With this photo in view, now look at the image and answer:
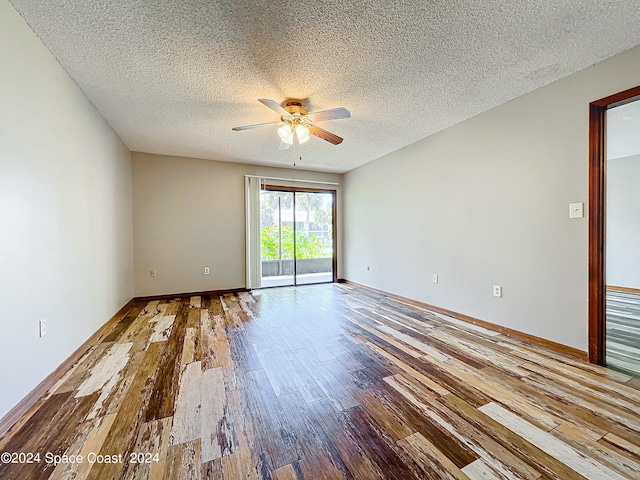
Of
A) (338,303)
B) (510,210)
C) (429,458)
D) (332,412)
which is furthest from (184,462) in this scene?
(510,210)

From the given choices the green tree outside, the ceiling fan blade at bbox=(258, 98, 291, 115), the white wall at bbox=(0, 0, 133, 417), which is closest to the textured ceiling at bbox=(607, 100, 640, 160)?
the ceiling fan blade at bbox=(258, 98, 291, 115)

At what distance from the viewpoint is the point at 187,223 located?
4.54 meters

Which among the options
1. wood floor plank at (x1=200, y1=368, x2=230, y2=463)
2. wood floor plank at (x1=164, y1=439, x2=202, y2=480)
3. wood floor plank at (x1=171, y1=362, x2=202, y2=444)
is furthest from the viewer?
wood floor plank at (x1=171, y1=362, x2=202, y2=444)

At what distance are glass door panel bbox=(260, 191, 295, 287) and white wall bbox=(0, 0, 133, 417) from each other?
8.97 ft

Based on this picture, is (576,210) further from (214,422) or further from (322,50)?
(214,422)

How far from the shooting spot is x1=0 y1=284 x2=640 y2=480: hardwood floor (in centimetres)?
118

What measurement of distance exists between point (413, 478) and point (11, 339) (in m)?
2.20

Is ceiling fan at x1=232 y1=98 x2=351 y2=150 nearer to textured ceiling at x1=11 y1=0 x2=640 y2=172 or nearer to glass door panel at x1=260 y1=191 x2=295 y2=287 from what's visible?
textured ceiling at x1=11 y1=0 x2=640 y2=172

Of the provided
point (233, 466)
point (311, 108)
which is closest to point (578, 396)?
point (233, 466)

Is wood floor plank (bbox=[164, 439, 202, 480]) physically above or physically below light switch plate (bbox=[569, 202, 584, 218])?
below

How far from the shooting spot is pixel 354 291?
15.9 ft

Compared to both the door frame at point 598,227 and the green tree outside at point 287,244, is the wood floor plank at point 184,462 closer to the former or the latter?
the door frame at point 598,227

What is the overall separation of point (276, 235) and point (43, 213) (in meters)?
3.74

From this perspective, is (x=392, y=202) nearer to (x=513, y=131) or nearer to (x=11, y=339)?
(x=513, y=131)
